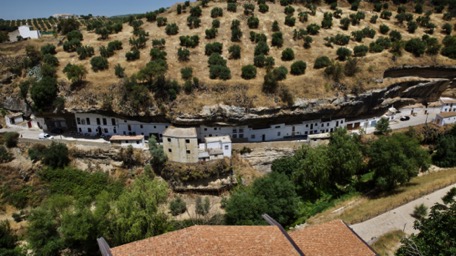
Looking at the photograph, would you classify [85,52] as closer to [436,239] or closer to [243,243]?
[243,243]

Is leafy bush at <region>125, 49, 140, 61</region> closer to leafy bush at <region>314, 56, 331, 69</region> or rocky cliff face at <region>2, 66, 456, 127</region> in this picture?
rocky cliff face at <region>2, 66, 456, 127</region>

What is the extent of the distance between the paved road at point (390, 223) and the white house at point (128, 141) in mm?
25959

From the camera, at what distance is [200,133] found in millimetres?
39781

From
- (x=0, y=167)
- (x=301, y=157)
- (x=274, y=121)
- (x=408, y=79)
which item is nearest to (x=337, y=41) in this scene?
(x=408, y=79)

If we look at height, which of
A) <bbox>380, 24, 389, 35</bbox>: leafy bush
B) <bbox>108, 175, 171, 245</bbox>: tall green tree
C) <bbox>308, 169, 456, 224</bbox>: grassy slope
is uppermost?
<bbox>380, 24, 389, 35</bbox>: leafy bush

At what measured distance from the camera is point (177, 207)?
112 ft

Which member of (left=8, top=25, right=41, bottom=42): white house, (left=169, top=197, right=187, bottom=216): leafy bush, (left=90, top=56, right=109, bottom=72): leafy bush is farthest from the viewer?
(left=8, top=25, right=41, bottom=42): white house

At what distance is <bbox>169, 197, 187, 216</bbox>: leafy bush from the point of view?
112 feet

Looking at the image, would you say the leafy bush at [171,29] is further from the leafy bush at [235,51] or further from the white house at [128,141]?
the white house at [128,141]

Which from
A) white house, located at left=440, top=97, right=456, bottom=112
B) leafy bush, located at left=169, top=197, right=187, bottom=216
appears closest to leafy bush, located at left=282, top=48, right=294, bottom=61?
white house, located at left=440, top=97, right=456, bottom=112

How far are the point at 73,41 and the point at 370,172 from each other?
52.4 metres

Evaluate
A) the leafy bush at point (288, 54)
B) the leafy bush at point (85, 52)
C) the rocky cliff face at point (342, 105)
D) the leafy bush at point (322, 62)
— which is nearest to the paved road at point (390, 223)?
the rocky cliff face at point (342, 105)

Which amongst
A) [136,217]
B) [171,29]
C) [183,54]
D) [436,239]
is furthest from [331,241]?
[171,29]

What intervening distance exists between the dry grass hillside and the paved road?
1838 cm
